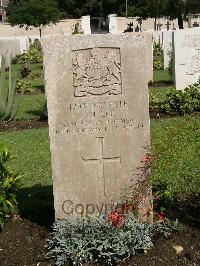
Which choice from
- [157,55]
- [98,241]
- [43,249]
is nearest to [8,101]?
[43,249]

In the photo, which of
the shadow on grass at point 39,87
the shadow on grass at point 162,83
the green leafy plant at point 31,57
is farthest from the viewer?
the green leafy plant at point 31,57

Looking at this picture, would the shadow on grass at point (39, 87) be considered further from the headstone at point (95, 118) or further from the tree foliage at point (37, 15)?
the tree foliage at point (37, 15)

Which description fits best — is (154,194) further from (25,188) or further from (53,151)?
(25,188)

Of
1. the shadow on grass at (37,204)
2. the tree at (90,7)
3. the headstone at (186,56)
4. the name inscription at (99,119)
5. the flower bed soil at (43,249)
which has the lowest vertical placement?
the flower bed soil at (43,249)

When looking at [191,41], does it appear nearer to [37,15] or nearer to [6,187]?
[6,187]

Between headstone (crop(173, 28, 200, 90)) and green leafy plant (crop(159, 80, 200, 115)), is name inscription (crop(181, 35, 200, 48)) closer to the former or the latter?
headstone (crop(173, 28, 200, 90))

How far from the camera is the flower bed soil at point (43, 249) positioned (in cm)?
441

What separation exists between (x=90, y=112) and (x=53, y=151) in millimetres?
442

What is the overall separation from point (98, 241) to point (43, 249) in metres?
0.57

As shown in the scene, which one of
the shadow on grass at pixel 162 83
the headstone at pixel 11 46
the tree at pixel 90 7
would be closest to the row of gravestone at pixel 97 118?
the shadow on grass at pixel 162 83

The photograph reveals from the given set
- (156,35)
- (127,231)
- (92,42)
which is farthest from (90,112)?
(156,35)

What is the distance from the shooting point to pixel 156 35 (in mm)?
32188

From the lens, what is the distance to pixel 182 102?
10734 mm

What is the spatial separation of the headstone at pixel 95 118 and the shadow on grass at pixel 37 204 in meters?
0.51
